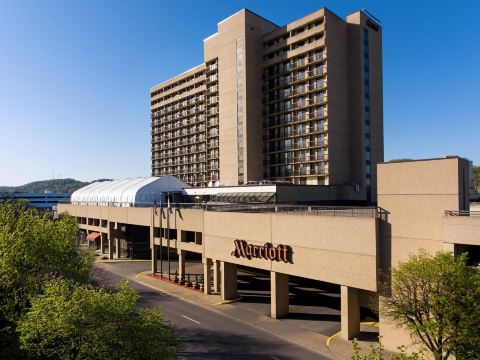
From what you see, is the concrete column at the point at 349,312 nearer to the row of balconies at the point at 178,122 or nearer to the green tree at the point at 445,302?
the green tree at the point at 445,302

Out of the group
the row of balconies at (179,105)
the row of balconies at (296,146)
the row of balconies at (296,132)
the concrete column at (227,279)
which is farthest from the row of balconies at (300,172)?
the row of balconies at (179,105)

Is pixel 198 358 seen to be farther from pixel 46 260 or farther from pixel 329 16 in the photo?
pixel 329 16

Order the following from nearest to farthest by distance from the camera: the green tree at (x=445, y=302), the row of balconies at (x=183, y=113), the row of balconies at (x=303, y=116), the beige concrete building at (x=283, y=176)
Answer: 1. the green tree at (x=445, y=302)
2. the beige concrete building at (x=283, y=176)
3. the row of balconies at (x=303, y=116)
4. the row of balconies at (x=183, y=113)

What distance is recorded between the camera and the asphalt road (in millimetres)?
27250

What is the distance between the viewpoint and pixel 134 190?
7500 cm

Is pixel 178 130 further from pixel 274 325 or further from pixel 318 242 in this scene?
pixel 318 242

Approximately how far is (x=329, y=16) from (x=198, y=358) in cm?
6796

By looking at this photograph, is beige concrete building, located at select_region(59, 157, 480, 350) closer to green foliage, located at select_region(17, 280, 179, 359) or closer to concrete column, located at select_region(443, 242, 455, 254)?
concrete column, located at select_region(443, 242, 455, 254)

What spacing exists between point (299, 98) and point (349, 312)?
55.9 meters

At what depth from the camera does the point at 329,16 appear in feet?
240

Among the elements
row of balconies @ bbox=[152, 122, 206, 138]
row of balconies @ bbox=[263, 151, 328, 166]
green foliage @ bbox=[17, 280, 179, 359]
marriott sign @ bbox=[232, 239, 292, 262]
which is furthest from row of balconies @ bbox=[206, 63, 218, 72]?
green foliage @ bbox=[17, 280, 179, 359]

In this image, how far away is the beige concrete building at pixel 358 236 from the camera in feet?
81.7

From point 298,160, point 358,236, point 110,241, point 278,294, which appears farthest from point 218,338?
point 298,160

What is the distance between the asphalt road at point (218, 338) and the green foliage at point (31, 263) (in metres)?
10.3
